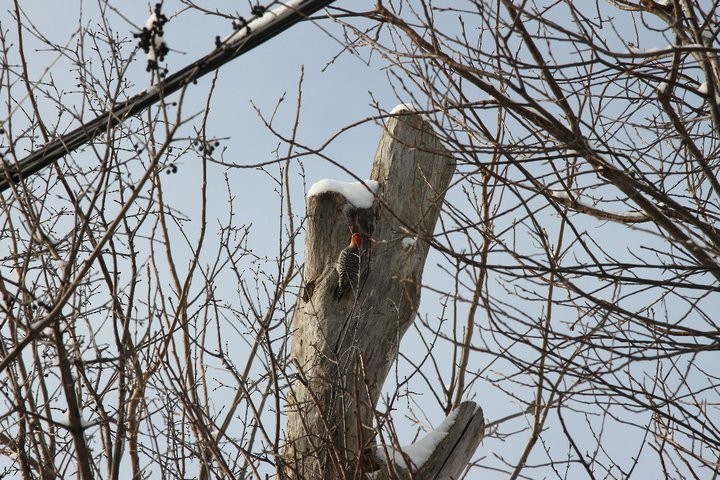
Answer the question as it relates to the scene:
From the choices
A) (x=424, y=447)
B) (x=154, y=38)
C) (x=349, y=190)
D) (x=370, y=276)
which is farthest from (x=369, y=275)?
(x=154, y=38)

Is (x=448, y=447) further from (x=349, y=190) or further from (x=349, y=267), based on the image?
(x=349, y=190)

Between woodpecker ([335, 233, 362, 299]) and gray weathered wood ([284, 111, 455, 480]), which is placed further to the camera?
woodpecker ([335, 233, 362, 299])

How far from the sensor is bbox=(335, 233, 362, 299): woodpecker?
5.03 meters

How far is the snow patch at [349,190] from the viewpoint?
5.27 m

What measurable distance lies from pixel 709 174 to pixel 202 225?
8.57 ft

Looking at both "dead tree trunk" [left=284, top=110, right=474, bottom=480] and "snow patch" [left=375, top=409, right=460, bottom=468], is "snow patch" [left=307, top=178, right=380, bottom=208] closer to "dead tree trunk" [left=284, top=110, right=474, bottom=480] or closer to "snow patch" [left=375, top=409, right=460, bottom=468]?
"dead tree trunk" [left=284, top=110, right=474, bottom=480]

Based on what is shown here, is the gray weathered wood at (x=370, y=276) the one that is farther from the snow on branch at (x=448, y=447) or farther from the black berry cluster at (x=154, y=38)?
the black berry cluster at (x=154, y=38)

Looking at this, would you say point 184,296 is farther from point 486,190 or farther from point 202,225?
point 486,190

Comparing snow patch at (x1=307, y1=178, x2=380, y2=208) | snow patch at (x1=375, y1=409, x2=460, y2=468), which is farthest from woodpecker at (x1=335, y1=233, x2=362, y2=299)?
snow patch at (x1=375, y1=409, x2=460, y2=468)

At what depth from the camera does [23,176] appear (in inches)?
118

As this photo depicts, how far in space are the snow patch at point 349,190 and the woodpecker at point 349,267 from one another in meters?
0.30

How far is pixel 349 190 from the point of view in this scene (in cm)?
531

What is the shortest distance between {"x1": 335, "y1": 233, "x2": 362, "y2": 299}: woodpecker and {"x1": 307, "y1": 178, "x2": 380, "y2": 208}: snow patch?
30 centimetres

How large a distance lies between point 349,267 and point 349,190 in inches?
24.4
